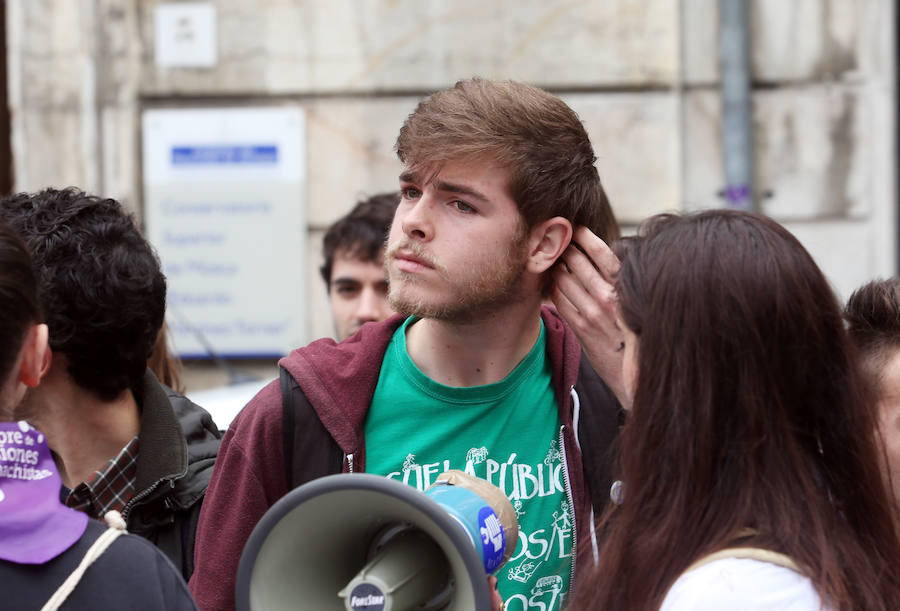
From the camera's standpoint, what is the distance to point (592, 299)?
7.98 ft

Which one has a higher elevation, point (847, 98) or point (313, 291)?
point (847, 98)

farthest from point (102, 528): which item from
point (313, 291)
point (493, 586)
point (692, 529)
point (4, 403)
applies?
point (313, 291)

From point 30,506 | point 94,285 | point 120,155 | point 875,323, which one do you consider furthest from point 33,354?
point 120,155

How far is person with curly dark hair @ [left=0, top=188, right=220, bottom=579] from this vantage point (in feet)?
8.02

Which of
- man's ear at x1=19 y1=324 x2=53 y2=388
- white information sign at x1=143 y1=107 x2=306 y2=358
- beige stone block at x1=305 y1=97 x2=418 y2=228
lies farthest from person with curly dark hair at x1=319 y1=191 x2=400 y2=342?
man's ear at x1=19 y1=324 x2=53 y2=388

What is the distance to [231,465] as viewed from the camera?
2.24 metres

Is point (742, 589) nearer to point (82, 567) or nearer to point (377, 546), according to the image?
point (377, 546)

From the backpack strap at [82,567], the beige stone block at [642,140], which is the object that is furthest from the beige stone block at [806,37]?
the backpack strap at [82,567]

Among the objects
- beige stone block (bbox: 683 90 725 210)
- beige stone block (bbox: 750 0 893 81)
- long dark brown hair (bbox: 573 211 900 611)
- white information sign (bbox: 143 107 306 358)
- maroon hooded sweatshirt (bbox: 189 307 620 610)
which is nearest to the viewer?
long dark brown hair (bbox: 573 211 900 611)

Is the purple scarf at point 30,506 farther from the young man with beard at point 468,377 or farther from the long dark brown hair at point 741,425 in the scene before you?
the long dark brown hair at point 741,425

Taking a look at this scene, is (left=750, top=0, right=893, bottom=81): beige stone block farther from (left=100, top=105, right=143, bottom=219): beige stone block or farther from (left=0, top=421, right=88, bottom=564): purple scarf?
(left=0, top=421, right=88, bottom=564): purple scarf

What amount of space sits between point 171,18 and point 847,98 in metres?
3.65

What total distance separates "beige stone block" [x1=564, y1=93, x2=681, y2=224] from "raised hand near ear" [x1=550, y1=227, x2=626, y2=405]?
385cm

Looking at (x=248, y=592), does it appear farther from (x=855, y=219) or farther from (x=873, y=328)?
(x=855, y=219)
